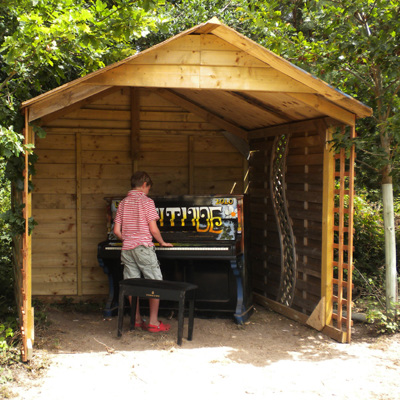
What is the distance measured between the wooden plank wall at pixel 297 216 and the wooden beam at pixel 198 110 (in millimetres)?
449

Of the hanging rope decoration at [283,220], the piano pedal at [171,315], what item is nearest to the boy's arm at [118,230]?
the piano pedal at [171,315]

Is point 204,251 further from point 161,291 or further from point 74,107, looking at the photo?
point 74,107

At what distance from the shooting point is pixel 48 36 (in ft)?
18.4

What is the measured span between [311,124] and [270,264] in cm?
222

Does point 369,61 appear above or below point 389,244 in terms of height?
above

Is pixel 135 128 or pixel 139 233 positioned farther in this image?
pixel 135 128

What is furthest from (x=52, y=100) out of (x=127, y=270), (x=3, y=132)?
(x=127, y=270)

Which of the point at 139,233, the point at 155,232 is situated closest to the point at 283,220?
the point at 155,232

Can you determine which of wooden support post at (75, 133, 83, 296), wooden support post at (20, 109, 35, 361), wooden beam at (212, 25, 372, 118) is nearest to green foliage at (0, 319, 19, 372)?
wooden support post at (20, 109, 35, 361)

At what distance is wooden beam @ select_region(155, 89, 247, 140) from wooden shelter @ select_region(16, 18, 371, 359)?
0.05ft

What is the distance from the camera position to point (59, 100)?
217 inches

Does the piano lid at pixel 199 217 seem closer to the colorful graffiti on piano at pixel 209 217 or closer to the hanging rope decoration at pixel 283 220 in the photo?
the colorful graffiti on piano at pixel 209 217

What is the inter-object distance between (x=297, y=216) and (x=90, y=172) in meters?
3.12

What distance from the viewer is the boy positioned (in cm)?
652
